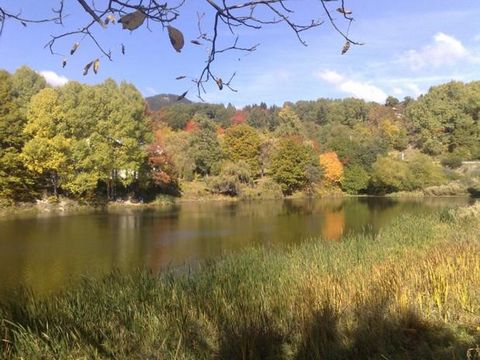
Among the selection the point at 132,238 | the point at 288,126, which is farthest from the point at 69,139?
the point at 288,126

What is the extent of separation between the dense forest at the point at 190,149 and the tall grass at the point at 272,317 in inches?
495

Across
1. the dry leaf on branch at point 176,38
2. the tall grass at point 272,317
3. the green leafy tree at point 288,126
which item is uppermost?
the green leafy tree at point 288,126

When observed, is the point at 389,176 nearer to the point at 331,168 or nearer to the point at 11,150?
the point at 331,168

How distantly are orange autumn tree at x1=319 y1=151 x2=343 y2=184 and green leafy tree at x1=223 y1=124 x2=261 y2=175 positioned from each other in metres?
7.53

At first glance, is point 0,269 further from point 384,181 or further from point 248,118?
point 248,118

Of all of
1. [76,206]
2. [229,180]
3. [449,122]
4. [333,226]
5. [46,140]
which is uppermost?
[449,122]

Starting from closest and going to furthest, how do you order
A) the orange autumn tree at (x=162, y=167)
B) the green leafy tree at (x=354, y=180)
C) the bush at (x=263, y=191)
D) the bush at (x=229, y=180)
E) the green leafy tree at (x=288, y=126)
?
the orange autumn tree at (x=162, y=167), the bush at (x=229, y=180), the bush at (x=263, y=191), the green leafy tree at (x=354, y=180), the green leafy tree at (x=288, y=126)

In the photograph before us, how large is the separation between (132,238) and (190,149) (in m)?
24.3

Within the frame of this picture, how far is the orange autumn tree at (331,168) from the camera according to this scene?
1967 inches

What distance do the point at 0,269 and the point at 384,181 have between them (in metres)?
42.8

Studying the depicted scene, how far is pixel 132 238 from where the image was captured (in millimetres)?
18469

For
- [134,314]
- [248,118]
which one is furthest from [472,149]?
[134,314]

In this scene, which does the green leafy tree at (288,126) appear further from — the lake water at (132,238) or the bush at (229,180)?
the lake water at (132,238)

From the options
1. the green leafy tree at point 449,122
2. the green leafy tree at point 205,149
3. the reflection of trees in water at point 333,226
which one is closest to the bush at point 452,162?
the green leafy tree at point 449,122
